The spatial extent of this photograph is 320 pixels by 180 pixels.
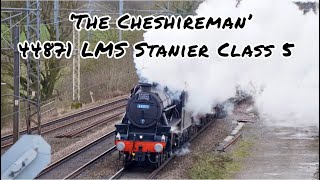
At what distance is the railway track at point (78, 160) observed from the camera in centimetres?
1273

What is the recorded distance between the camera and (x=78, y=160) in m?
14.4

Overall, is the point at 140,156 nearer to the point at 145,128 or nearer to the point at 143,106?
the point at 145,128

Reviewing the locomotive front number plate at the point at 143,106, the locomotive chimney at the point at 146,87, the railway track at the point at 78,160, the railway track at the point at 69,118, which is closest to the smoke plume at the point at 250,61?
the locomotive chimney at the point at 146,87

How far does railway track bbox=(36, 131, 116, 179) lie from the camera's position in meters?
12.7

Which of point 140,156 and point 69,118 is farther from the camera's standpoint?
point 69,118

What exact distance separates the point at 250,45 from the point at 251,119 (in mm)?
7406

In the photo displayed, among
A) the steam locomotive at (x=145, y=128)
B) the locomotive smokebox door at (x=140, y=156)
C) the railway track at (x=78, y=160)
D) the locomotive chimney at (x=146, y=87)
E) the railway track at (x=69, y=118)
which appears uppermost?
the locomotive chimney at (x=146, y=87)

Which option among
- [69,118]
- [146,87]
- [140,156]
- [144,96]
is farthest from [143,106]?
[69,118]

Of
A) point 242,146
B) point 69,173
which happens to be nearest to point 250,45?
point 242,146

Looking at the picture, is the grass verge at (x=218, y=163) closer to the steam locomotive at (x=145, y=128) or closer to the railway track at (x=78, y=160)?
the steam locomotive at (x=145, y=128)

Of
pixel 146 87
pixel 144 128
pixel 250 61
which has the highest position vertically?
pixel 250 61

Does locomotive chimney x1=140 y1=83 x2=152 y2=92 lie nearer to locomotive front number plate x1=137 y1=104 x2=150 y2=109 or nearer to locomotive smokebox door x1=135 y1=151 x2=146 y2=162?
locomotive front number plate x1=137 y1=104 x2=150 y2=109

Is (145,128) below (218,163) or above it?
above

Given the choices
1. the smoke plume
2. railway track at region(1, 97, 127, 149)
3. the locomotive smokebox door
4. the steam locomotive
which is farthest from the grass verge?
railway track at region(1, 97, 127, 149)
